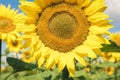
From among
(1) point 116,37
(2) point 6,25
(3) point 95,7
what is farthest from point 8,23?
(3) point 95,7

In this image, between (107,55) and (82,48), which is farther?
(107,55)

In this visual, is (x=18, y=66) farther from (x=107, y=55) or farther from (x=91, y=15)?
(x=107, y=55)

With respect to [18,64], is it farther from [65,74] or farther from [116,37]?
[116,37]

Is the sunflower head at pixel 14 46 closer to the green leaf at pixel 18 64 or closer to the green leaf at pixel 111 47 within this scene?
the green leaf at pixel 18 64

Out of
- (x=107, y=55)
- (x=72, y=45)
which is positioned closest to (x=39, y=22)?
(x=72, y=45)

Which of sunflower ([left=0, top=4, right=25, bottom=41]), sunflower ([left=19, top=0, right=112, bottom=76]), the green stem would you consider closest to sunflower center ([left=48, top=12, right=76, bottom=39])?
sunflower ([left=19, top=0, right=112, bottom=76])

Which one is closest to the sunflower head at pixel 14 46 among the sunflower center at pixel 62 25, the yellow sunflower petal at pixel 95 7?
the sunflower center at pixel 62 25

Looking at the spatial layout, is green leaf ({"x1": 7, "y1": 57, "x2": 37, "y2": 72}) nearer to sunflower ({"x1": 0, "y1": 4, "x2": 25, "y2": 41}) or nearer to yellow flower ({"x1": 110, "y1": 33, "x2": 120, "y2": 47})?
sunflower ({"x1": 0, "y1": 4, "x2": 25, "y2": 41})
